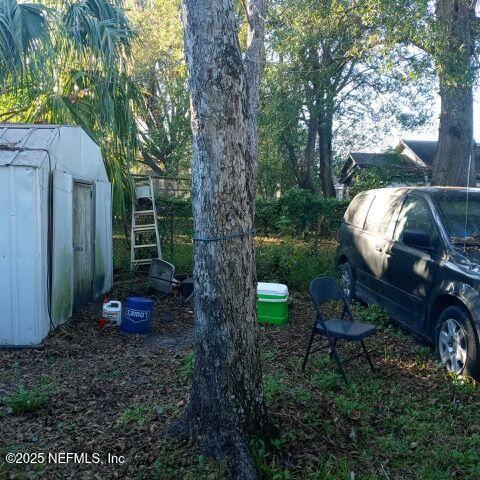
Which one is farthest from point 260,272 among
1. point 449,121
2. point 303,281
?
point 449,121

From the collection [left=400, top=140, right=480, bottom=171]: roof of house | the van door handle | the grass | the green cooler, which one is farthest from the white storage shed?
[left=400, top=140, right=480, bottom=171]: roof of house

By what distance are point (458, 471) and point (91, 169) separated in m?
6.92

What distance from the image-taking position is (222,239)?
333 centimetres

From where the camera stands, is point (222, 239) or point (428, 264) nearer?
point (222, 239)

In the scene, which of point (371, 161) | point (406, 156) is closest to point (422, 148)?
point (406, 156)

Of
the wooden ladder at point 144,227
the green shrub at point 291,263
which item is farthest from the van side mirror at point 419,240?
the wooden ladder at point 144,227

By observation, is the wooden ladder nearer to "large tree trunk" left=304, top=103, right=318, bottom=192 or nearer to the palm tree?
the palm tree

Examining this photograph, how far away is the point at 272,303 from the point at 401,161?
632 inches

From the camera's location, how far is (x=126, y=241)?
11.4 meters

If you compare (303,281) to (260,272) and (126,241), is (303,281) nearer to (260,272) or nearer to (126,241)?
(260,272)

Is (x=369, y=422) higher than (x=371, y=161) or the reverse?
the reverse

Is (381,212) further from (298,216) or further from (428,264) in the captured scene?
(298,216)

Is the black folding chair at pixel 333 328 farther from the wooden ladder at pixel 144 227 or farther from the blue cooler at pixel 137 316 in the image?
the wooden ladder at pixel 144 227

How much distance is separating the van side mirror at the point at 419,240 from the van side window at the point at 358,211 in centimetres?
228
